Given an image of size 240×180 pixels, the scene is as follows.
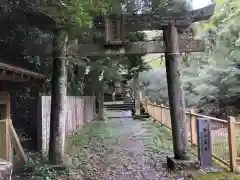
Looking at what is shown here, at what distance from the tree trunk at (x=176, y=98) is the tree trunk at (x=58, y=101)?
2.49 metres

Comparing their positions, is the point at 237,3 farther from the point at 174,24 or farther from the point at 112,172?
the point at 112,172

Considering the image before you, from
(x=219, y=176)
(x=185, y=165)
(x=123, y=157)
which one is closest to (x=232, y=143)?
(x=219, y=176)

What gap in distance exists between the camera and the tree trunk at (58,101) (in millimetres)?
7191

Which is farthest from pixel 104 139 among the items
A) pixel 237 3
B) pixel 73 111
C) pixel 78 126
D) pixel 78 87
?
pixel 237 3

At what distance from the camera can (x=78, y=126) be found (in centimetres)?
1597

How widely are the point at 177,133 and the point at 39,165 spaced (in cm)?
327

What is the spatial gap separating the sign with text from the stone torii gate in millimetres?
369

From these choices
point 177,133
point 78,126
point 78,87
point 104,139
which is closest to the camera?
point 177,133

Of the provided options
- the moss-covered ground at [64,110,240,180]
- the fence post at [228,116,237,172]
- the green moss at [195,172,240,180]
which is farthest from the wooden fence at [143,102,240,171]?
the moss-covered ground at [64,110,240,180]

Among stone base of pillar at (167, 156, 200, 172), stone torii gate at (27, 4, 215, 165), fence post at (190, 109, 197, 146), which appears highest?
stone torii gate at (27, 4, 215, 165)

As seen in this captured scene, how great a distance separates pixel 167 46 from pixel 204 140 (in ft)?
7.67

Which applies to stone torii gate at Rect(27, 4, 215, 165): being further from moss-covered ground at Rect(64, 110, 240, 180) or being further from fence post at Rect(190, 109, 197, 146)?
→ fence post at Rect(190, 109, 197, 146)

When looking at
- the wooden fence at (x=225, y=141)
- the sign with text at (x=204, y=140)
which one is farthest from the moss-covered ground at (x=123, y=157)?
the sign with text at (x=204, y=140)

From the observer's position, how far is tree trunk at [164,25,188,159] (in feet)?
24.0
